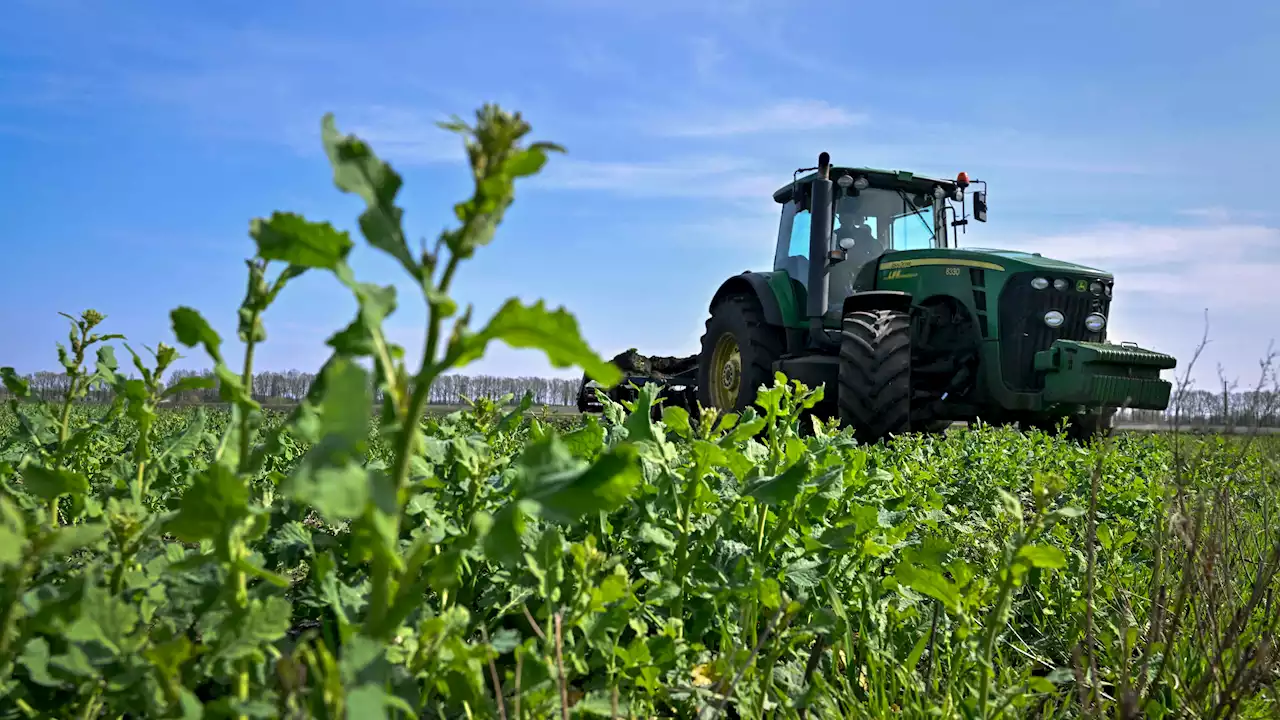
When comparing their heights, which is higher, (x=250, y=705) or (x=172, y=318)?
(x=172, y=318)

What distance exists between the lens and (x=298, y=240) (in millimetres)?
870

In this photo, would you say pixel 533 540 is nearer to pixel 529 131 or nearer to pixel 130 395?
pixel 130 395

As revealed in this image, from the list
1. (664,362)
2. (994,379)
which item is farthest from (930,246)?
(664,362)

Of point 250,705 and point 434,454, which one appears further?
point 434,454

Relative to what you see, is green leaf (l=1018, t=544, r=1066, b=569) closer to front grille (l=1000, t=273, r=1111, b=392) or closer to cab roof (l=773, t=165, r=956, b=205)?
front grille (l=1000, t=273, r=1111, b=392)

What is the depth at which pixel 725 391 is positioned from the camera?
932cm

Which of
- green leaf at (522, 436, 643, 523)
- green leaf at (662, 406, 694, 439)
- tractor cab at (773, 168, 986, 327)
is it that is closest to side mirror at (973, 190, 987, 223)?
tractor cab at (773, 168, 986, 327)

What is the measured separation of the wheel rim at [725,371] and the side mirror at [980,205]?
8.92 feet

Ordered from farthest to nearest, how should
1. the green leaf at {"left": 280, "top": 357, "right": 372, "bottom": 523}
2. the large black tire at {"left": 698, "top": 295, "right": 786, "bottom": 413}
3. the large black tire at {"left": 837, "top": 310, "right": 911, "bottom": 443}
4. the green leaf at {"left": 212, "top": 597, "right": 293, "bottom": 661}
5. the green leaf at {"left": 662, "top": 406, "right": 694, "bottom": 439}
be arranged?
1. the large black tire at {"left": 698, "top": 295, "right": 786, "bottom": 413}
2. the large black tire at {"left": 837, "top": 310, "right": 911, "bottom": 443}
3. the green leaf at {"left": 662, "top": 406, "right": 694, "bottom": 439}
4. the green leaf at {"left": 212, "top": 597, "right": 293, "bottom": 661}
5. the green leaf at {"left": 280, "top": 357, "right": 372, "bottom": 523}

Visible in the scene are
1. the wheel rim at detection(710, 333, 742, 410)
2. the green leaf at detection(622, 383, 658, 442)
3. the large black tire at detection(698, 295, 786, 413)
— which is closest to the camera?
the green leaf at detection(622, 383, 658, 442)

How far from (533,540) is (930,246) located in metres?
7.55

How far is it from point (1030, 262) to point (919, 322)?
107 cm

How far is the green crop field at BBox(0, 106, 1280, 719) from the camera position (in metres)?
0.83

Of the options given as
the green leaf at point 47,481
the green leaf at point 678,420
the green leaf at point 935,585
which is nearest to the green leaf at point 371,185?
the green leaf at point 47,481
